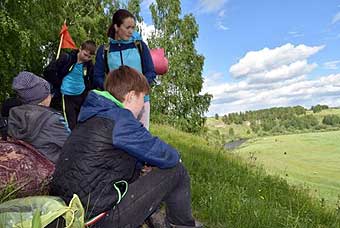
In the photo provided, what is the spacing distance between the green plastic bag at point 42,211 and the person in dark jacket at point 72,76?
3108 millimetres

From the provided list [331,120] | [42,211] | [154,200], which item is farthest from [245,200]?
[331,120]

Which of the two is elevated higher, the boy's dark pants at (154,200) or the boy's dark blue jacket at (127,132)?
the boy's dark blue jacket at (127,132)

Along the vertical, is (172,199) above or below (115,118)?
below

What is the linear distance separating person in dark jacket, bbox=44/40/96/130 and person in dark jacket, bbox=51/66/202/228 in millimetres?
2525

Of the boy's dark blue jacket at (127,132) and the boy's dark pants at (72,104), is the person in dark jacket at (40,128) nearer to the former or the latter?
the boy's dark blue jacket at (127,132)

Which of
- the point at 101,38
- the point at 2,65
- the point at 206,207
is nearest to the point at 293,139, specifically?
the point at 101,38

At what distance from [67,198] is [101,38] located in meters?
21.7

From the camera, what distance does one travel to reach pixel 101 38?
23.8 m

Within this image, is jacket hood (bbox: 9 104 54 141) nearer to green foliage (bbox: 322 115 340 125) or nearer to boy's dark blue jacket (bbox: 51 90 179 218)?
boy's dark blue jacket (bbox: 51 90 179 218)

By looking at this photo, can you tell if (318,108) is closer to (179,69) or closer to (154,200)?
(179,69)

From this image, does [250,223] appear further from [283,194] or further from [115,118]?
[283,194]

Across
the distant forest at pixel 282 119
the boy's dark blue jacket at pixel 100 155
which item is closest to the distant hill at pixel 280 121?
the distant forest at pixel 282 119

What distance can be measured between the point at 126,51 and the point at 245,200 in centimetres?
213

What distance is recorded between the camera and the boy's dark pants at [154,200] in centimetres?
299
